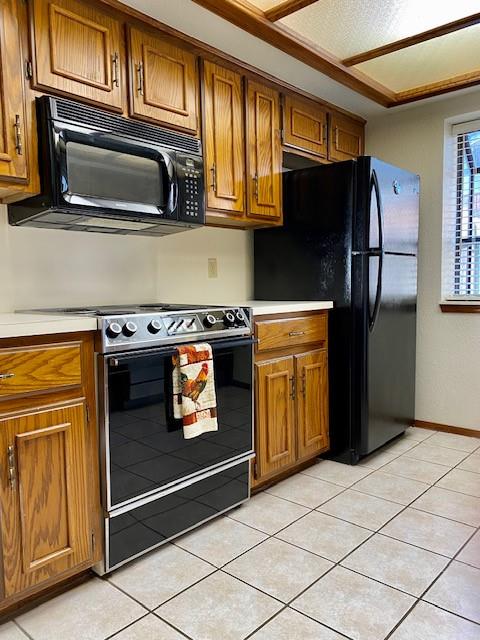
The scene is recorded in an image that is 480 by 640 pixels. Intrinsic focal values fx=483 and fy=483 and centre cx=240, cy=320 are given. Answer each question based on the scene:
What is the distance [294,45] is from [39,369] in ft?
6.45

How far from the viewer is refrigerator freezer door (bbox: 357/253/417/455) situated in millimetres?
2752

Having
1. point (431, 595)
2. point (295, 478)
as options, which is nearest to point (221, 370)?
point (295, 478)

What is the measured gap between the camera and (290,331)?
2512mm

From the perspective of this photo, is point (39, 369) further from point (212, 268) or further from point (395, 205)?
point (395, 205)

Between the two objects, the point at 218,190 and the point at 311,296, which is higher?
the point at 218,190

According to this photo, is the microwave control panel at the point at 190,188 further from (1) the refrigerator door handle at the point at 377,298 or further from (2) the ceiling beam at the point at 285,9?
(1) the refrigerator door handle at the point at 377,298

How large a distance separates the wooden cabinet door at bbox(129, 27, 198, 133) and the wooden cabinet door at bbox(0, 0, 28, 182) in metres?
0.47

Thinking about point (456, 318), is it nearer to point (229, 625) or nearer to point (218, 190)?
point (218, 190)

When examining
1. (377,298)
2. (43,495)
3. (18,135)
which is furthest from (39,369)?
(377,298)

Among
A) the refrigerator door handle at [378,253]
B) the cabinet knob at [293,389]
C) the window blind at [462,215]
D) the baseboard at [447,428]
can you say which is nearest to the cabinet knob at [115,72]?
the refrigerator door handle at [378,253]

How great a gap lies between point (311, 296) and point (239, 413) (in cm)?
99

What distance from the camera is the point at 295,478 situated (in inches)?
103

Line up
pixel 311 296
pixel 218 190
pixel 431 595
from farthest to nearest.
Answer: pixel 311 296
pixel 218 190
pixel 431 595

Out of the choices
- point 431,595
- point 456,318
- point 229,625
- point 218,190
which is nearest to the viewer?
point 229,625
